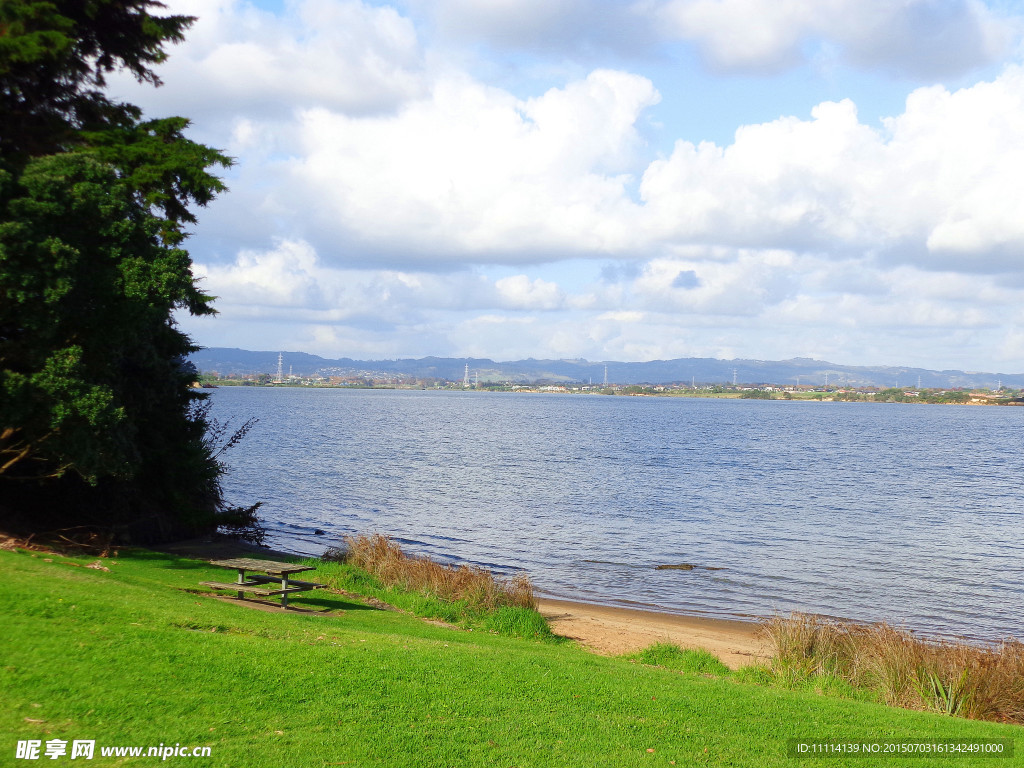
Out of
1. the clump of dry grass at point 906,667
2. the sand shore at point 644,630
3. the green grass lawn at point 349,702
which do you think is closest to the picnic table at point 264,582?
the green grass lawn at point 349,702

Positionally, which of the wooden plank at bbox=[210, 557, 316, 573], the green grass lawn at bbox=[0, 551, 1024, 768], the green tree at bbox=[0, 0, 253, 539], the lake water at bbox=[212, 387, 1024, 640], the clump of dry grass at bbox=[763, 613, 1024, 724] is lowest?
the lake water at bbox=[212, 387, 1024, 640]

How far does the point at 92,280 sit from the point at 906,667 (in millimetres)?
15894

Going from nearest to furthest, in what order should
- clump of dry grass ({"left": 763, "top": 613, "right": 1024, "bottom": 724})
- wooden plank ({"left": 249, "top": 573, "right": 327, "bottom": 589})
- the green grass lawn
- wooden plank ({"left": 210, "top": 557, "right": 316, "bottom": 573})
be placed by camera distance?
the green grass lawn < clump of dry grass ({"left": 763, "top": 613, "right": 1024, "bottom": 724}) < wooden plank ({"left": 210, "top": 557, "right": 316, "bottom": 573}) < wooden plank ({"left": 249, "top": 573, "right": 327, "bottom": 589})

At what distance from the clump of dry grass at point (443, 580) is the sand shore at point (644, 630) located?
122 cm

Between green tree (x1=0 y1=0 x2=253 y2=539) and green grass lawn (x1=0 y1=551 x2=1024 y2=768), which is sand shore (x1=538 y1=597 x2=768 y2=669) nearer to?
green grass lawn (x1=0 y1=551 x2=1024 y2=768)

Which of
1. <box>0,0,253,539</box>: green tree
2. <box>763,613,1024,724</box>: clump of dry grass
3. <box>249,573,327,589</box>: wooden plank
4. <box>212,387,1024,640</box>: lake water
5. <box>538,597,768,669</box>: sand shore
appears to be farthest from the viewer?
<box>212,387,1024,640</box>: lake water

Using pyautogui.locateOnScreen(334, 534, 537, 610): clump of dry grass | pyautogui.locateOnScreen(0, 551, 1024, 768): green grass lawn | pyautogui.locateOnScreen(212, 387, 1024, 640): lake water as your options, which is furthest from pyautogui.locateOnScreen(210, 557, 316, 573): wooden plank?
pyautogui.locateOnScreen(212, 387, 1024, 640): lake water

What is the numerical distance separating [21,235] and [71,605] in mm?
7074

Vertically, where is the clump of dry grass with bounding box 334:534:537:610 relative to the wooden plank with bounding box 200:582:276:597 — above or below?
below

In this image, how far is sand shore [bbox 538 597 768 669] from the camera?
54.3ft

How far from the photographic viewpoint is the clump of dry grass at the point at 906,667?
1158 centimetres

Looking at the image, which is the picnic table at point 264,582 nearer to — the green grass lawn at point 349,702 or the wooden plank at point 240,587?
the wooden plank at point 240,587

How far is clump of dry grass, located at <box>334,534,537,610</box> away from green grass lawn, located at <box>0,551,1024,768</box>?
18.5 ft

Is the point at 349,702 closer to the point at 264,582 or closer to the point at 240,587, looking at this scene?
the point at 240,587
